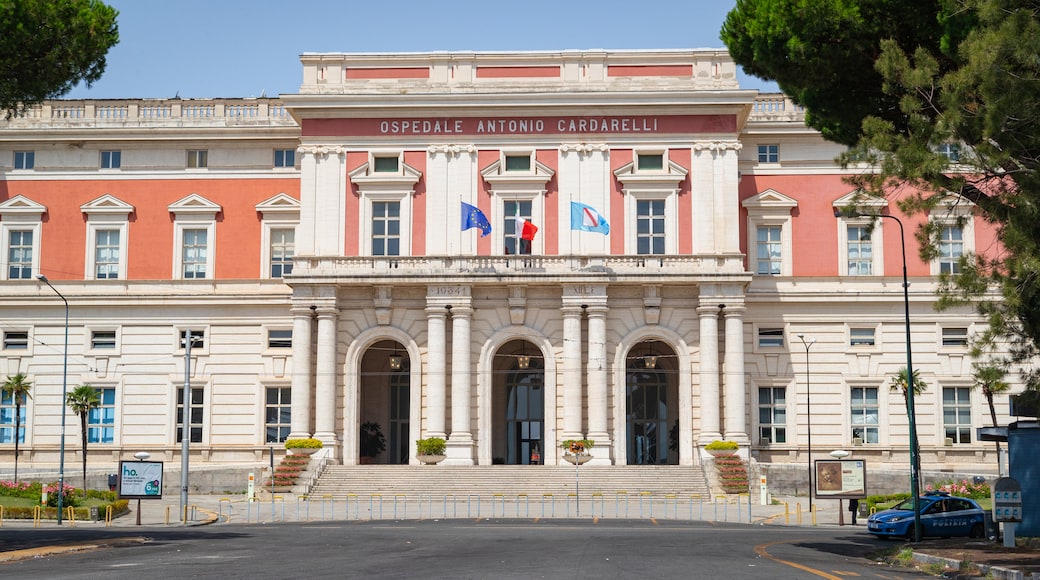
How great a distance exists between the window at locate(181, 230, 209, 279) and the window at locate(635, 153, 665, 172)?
74.2ft

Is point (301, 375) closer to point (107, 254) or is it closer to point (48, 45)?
point (107, 254)

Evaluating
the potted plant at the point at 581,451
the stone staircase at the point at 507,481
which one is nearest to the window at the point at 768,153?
the stone staircase at the point at 507,481

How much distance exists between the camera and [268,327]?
65.9m

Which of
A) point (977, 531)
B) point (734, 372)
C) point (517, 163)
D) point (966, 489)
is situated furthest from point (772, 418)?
point (977, 531)

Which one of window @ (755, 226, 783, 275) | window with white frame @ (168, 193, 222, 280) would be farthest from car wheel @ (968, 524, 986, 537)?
window with white frame @ (168, 193, 222, 280)

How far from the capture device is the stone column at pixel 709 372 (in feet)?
201

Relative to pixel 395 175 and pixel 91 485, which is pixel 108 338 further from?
pixel 395 175

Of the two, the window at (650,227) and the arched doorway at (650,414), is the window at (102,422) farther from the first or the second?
the window at (650,227)

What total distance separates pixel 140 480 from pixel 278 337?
19.4m

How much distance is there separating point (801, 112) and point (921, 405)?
51.9 ft

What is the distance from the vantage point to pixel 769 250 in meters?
66.1

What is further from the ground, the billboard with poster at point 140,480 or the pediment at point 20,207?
the pediment at point 20,207

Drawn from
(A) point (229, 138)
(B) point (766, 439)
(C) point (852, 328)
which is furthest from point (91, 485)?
(C) point (852, 328)

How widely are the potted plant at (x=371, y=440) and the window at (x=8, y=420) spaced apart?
1712cm
